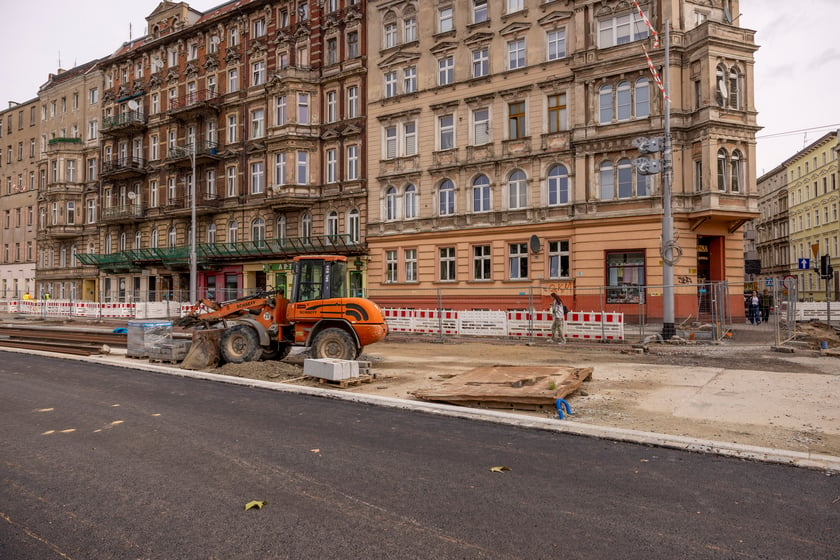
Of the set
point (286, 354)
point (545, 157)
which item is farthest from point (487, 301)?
point (286, 354)

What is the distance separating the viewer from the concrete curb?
568 centimetres

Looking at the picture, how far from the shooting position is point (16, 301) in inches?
1607

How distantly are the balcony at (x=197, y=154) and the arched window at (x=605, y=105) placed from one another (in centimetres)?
2544

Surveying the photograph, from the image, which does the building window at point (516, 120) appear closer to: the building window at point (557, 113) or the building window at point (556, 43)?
the building window at point (557, 113)

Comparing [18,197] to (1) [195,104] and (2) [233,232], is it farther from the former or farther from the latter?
(2) [233,232]

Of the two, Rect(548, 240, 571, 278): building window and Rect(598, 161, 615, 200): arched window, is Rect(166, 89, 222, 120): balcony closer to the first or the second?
Rect(548, 240, 571, 278): building window

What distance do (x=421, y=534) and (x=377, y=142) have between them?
3021 cm

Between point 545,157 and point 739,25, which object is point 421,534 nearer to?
point 545,157

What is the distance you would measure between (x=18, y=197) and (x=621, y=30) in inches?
2298

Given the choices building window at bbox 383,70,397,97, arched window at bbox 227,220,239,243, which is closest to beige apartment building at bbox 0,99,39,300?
arched window at bbox 227,220,239,243

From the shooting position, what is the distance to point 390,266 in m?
31.9

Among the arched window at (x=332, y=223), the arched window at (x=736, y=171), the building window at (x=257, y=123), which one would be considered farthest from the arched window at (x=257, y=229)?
the arched window at (x=736, y=171)

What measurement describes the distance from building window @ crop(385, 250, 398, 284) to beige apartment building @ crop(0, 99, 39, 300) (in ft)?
133

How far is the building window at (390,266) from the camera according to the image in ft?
104
